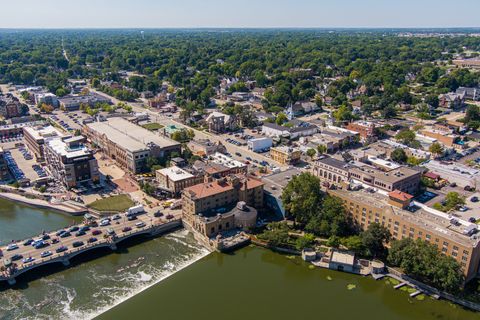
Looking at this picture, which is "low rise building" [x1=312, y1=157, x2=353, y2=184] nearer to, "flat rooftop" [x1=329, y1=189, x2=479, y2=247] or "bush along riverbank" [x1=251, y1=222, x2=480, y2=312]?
"flat rooftop" [x1=329, y1=189, x2=479, y2=247]

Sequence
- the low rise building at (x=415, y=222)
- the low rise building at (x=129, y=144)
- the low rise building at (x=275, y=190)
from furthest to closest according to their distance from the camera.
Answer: the low rise building at (x=129, y=144) → the low rise building at (x=275, y=190) → the low rise building at (x=415, y=222)

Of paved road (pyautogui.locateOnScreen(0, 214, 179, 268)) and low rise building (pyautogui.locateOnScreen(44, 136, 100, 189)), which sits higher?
low rise building (pyautogui.locateOnScreen(44, 136, 100, 189))

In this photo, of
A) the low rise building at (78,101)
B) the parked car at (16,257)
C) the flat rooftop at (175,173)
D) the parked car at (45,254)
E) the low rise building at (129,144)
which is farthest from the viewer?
the low rise building at (78,101)

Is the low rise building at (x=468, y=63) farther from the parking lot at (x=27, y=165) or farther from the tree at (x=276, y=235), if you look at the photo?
the parking lot at (x=27, y=165)

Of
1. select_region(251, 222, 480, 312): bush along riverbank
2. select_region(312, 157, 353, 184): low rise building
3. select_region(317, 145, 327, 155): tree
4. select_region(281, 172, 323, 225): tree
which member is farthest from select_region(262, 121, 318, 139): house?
select_region(251, 222, 480, 312): bush along riverbank

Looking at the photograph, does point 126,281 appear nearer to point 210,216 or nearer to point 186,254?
point 186,254

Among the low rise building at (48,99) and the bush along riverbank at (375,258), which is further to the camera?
the low rise building at (48,99)

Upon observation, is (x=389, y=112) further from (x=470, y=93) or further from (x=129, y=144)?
(x=129, y=144)

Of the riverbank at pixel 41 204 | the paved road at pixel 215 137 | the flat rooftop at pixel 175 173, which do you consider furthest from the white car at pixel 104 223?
the paved road at pixel 215 137
